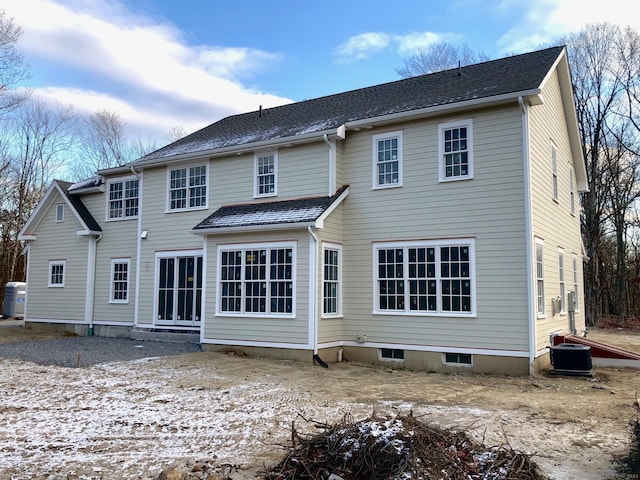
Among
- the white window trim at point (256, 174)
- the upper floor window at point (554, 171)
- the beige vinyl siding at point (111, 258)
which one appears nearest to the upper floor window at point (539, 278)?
the upper floor window at point (554, 171)

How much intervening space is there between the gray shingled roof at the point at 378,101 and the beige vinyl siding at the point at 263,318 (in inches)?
112

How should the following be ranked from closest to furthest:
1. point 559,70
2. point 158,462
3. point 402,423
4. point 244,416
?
point 402,423
point 158,462
point 244,416
point 559,70

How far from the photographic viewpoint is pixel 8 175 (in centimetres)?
3167

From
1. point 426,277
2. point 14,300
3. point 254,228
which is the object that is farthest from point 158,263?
point 14,300

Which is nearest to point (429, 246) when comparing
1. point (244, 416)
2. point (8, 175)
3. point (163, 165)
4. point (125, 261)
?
point (244, 416)

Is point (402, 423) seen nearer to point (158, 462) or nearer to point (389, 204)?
point (158, 462)

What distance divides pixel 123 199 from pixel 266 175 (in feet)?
19.7

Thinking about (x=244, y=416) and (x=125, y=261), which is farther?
(x=125, y=261)

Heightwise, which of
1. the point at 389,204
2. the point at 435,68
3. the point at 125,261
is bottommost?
the point at 125,261

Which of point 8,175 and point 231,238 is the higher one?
point 8,175

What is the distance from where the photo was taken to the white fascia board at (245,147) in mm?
12898

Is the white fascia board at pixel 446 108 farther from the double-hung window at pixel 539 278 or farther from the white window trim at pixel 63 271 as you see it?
the white window trim at pixel 63 271

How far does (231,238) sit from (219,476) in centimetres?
889

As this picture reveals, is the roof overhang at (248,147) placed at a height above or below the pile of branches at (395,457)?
above
